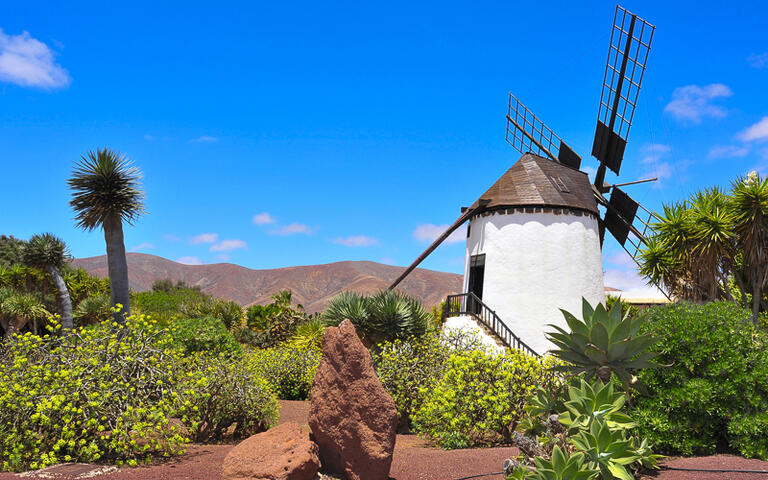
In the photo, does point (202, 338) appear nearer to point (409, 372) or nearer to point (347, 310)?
point (347, 310)

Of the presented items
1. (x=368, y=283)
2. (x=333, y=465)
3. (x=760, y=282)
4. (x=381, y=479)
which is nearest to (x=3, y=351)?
(x=333, y=465)

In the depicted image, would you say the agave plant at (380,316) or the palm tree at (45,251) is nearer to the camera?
the agave plant at (380,316)

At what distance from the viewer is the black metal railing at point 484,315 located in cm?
1676

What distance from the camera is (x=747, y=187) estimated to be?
1577 cm

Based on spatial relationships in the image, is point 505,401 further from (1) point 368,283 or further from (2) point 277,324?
(1) point 368,283

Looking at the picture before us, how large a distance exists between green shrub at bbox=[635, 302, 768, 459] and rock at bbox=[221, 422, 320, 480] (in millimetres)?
4653

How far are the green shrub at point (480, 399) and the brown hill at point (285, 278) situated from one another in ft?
221

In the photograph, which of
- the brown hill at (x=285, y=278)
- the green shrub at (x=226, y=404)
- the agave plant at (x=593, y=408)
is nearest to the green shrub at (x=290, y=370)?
the green shrub at (x=226, y=404)

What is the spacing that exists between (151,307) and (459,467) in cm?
3487

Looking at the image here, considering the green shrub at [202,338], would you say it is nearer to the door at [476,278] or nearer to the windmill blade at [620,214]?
the door at [476,278]

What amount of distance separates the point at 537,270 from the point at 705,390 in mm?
10609

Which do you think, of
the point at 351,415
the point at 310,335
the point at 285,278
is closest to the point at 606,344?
the point at 351,415

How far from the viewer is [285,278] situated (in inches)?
3578

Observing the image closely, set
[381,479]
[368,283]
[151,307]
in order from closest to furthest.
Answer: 1. [381,479]
2. [151,307]
3. [368,283]
